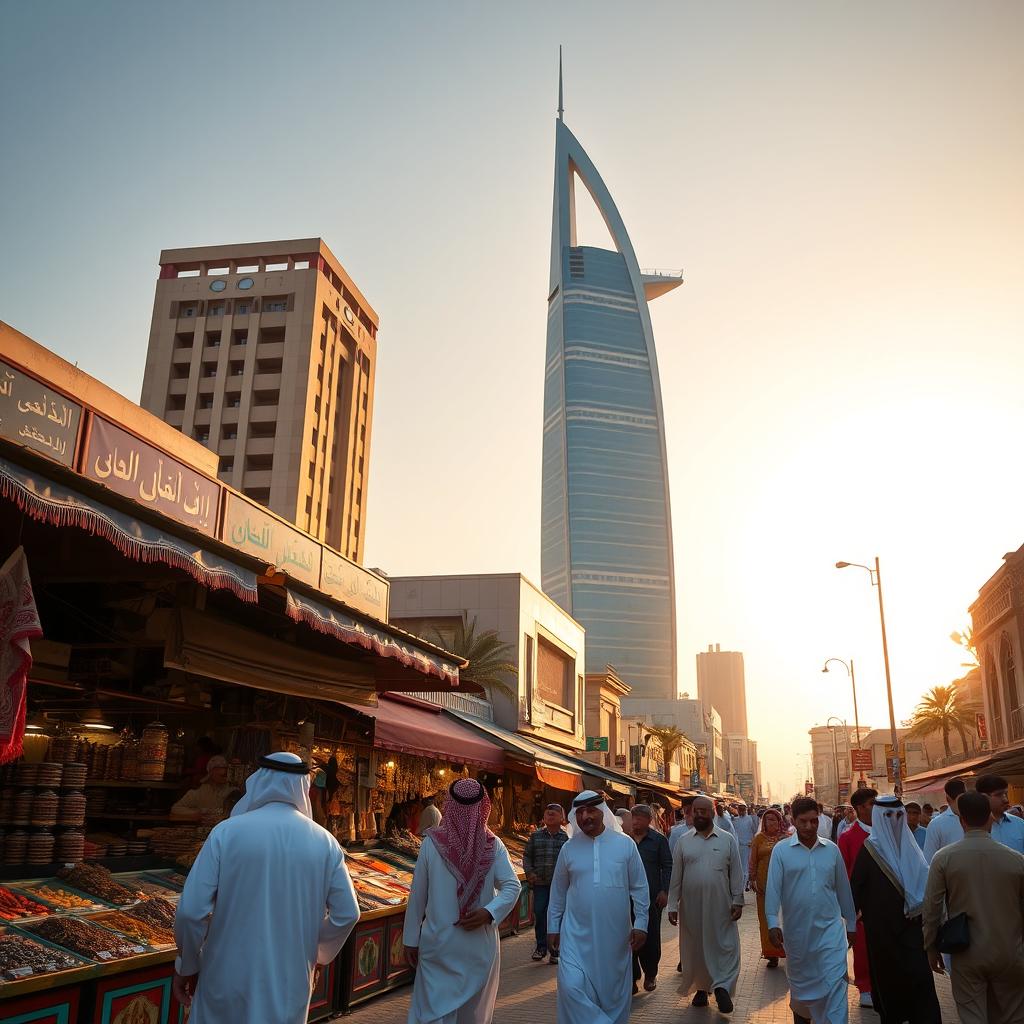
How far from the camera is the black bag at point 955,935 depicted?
5.42 metres

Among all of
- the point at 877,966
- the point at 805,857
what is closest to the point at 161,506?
the point at 805,857

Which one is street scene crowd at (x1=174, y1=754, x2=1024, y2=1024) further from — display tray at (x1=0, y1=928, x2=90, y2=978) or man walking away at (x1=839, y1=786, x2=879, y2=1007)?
display tray at (x1=0, y1=928, x2=90, y2=978)

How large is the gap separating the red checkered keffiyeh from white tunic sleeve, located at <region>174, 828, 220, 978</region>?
2.21m

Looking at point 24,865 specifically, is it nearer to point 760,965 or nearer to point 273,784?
point 273,784

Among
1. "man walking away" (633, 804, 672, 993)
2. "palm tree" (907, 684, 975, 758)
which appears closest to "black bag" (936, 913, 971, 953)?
"man walking away" (633, 804, 672, 993)

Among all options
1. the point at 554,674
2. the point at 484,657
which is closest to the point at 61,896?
the point at 484,657

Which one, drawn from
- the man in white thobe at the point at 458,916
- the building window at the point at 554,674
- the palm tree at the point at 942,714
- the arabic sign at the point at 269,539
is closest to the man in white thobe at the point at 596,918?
the man in white thobe at the point at 458,916

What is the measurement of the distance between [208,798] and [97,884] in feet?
8.89

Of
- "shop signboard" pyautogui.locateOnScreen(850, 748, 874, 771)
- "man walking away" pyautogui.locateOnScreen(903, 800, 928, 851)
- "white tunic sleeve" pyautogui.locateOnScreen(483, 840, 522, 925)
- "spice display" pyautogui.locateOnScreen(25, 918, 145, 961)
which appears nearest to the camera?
"spice display" pyautogui.locateOnScreen(25, 918, 145, 961)

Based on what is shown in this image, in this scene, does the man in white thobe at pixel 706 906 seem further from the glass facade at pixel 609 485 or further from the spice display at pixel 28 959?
the glass facade at pixel 609 485

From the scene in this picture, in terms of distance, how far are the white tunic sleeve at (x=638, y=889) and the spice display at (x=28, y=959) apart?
3315 millimetres

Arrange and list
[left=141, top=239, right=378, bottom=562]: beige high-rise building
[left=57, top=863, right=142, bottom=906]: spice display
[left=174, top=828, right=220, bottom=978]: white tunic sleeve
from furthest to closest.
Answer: [left=141, top=239, right=378, bottom=562]: beige high-rise building, [left=57, top=863, right=142, bottom=906]: spice display, [left=174, top=828, right=220, bottom=978]: white tunic sleeve

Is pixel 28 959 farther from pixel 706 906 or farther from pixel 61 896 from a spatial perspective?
pixel 706 906

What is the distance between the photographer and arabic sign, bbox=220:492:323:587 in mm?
10547
